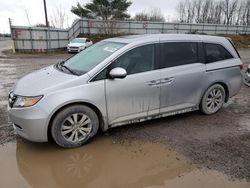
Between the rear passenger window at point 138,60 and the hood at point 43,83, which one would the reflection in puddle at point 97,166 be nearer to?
the hood at point 43,83

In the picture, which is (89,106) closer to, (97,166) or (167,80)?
(97,166)

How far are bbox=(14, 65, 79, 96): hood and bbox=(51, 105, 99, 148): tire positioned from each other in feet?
1.22

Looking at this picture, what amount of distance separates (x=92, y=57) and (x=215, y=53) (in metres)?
2.50

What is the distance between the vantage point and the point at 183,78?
4516 millimetres

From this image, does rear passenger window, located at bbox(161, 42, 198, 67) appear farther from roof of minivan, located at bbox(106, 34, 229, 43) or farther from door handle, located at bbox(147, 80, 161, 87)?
door handle, located at bbox(147, 80, 161, 87)

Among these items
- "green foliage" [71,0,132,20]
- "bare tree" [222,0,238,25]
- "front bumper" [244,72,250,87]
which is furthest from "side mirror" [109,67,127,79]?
"bare tree" [222,0,238,25]

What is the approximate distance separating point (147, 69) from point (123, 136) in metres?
1.20

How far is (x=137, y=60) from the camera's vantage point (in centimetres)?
417

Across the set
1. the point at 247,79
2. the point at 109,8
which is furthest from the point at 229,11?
the point at 247,79

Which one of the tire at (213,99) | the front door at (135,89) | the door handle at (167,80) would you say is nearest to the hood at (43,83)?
the front door at (135,89)

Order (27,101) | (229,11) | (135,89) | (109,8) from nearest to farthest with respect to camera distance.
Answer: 1. (27,101)
2. (135,89)
3. (109,8)
4. (229,11)

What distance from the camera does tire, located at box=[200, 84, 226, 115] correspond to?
16.4 feet

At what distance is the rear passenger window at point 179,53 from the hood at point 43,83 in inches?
65.8

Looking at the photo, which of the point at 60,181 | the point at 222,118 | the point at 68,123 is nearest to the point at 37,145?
the point at 68,123
